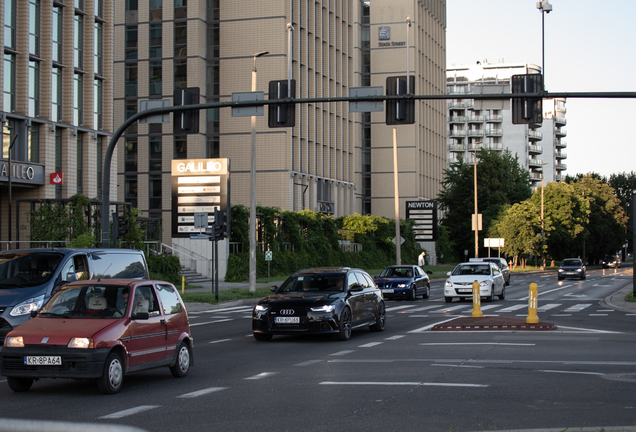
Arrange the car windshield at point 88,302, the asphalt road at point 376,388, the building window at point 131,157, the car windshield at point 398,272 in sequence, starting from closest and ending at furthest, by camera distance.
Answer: the asphalt road at point 376,388 < the car windshield at point 88,302 < the car windshield at point 398,272 < the building window at point 131,157

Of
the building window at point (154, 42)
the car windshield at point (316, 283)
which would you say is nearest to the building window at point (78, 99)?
the building window at point (154, 42)

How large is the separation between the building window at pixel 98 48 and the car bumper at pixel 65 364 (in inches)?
1568

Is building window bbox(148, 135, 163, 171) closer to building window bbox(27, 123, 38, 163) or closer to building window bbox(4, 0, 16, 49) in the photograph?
building window bbox(27, 123, 38, 163)

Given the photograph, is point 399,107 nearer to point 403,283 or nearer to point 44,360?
point 44,360

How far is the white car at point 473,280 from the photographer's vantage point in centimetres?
3145

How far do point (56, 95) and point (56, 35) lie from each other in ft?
10.6

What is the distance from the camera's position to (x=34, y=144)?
42.7 m

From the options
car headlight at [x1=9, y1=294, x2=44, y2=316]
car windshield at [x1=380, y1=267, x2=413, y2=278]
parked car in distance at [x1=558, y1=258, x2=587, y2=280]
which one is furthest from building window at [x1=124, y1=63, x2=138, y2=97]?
car headlight at [x1=9, y1=294, x2=44, y2=316]

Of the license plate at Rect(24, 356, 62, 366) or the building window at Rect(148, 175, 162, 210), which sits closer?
the license plate at Rect(24, 356, 62, 366)

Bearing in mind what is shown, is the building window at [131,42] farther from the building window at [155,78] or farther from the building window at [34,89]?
the building window at [34,89]

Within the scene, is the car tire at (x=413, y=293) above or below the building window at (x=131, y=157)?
below

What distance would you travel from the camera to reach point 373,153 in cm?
9919

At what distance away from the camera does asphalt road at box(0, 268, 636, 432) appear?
26.7 feet

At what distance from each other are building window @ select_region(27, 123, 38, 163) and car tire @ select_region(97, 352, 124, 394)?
3462 cm
